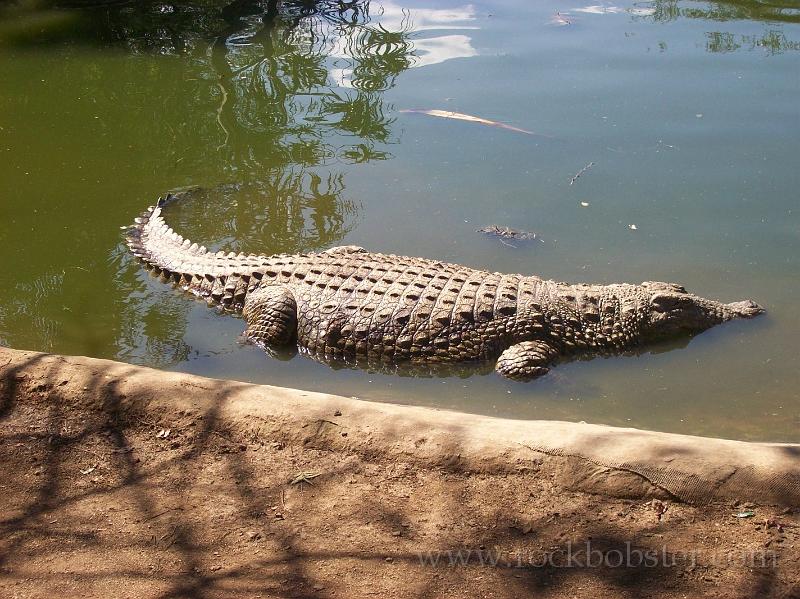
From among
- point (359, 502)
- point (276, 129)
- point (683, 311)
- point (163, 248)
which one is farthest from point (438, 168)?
point (359, 502)

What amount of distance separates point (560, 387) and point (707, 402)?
3.24 feet

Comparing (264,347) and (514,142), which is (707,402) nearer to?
(264,347)

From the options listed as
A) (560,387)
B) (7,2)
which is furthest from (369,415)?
(7,2)

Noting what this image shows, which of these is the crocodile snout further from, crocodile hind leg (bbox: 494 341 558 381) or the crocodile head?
crocodile hind leg (bbox: 494 341 558 381)

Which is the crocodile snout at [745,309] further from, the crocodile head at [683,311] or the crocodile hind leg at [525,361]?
the crocodile hind leg at [525,361]

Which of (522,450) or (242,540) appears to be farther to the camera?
(522,450)

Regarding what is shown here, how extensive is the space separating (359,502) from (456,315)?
269 cm

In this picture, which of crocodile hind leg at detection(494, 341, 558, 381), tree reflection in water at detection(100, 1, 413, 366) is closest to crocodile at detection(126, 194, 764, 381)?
crocodile hind leg at detection(494, 341, 558, 381)

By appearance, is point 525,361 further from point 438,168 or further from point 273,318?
point 438,168

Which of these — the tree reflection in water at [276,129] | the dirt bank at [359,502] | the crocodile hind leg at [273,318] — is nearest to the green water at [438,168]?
the tree reflection in water at [276,129]

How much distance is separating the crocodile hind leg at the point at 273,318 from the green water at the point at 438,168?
0.16m

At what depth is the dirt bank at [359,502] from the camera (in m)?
3.20

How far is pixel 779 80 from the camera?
1027 cm

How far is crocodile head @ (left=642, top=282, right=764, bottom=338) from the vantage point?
20.7 feet
